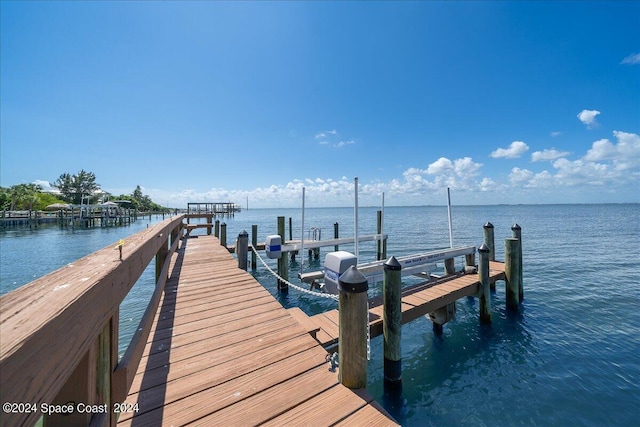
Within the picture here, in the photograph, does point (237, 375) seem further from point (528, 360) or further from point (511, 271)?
point (511, 271)

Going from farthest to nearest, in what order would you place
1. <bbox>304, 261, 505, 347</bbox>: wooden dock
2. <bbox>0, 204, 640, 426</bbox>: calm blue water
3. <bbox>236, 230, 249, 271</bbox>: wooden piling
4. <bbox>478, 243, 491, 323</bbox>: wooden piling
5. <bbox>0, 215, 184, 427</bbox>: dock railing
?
1. <bbox>236, 230, 249, 271</bbox>: wooden piling
2. <bbox>478, 243, 491, 323</bbox>: wooden piling
3. <bbox>0, 204, 640, 426</bbox>: calm blue water
4. <bbox>304, 261, 505, 347</bbox>: wooden dock
5. <bbox>0, 215, 184, 427</bbox>: dock railing

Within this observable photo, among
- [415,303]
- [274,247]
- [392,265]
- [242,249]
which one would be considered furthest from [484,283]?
[274,247]

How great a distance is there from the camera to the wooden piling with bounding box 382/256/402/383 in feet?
12.0

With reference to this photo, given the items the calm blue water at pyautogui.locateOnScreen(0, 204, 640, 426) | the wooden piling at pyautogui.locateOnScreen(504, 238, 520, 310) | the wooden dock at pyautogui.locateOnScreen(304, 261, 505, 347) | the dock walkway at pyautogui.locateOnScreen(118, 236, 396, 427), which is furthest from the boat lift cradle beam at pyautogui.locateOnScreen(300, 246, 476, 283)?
the dock walkway at pyautogui.locateOnScreen(118, 236, 396, 427)

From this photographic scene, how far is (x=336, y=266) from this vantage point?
5.29 m

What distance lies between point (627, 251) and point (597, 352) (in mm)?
16463

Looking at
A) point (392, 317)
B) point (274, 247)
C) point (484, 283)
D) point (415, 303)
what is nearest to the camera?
point (392, 317)

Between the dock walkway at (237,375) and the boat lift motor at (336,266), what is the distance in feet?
5.50

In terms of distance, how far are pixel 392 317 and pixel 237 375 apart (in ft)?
7.70

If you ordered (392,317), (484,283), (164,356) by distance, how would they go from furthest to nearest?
1. (484,283)
2. (392,317)
3. (164,356)

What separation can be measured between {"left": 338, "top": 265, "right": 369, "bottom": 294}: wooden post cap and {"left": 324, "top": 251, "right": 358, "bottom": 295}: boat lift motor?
9.16ft

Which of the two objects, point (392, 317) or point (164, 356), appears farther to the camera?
point (392, 317)

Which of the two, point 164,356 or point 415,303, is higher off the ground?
point 164,356

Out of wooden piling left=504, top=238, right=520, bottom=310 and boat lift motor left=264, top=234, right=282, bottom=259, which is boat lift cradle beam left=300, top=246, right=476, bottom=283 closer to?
wooden piling left=504, top=238, right=520, bottom=310
